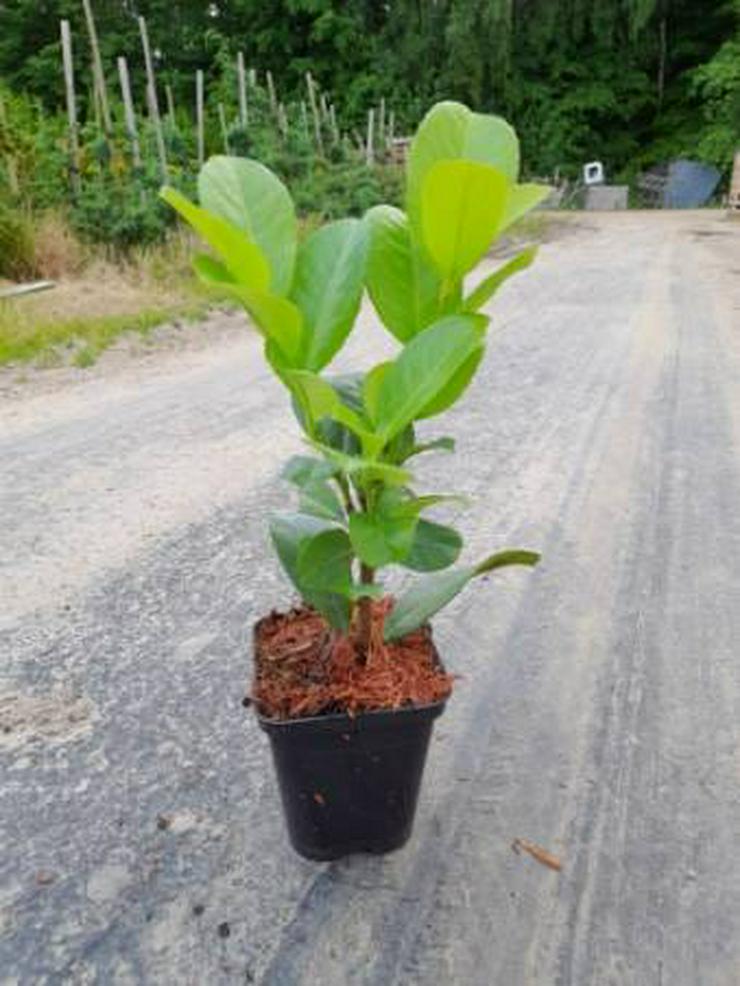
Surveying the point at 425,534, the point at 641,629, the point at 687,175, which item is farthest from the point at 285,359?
the point at 687,175

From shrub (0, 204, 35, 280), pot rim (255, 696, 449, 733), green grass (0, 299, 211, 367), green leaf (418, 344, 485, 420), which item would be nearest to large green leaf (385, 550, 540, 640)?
pot rim (255, 696, 449, 733)

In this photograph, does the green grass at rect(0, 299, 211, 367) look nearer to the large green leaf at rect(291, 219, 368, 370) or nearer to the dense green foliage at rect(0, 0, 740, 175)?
the large green leaf at rect(291, 219, 368, 370)

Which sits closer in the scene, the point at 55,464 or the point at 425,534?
the point at 425,534

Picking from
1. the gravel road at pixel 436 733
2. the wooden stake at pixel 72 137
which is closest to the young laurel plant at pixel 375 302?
the gravel road at pixel 436 733

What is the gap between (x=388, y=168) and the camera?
11555mm

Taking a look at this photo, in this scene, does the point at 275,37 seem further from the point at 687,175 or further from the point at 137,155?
the point at 137,155

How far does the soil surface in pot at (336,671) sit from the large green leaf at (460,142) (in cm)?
63

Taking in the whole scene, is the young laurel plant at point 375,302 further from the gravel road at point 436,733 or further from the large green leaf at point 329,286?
the gravel road at point 436,733

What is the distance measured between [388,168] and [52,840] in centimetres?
1140

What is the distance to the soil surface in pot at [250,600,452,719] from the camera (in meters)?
1.13

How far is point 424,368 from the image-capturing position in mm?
931

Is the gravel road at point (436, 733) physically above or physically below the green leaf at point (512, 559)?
below

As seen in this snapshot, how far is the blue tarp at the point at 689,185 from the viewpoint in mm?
18375

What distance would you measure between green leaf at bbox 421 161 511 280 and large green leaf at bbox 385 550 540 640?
406 millimetres
